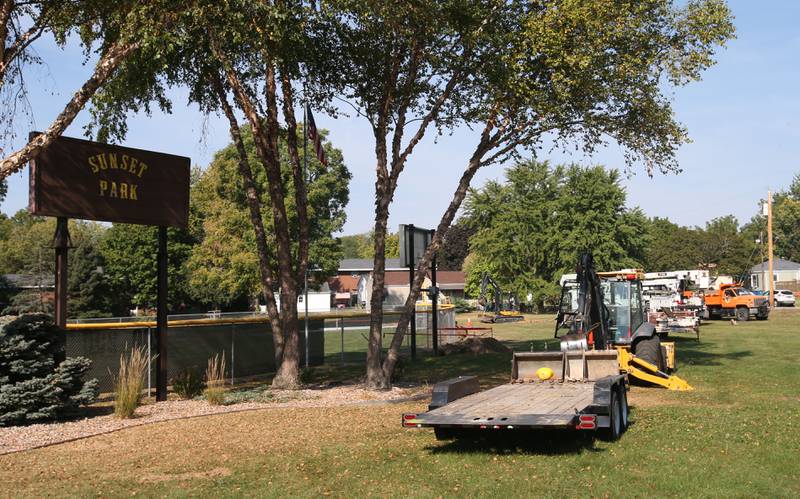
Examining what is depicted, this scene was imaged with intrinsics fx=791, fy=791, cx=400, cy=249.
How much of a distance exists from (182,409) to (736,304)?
3926 centimetres

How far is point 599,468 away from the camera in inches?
367

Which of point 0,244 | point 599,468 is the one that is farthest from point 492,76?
point 0,244

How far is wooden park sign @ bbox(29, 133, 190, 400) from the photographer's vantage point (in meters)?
14.5

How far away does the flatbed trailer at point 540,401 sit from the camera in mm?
9672

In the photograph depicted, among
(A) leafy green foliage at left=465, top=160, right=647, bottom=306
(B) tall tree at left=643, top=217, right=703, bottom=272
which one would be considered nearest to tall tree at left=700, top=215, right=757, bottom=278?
(B) tall tree at left=643, top=217, right=703, bottom=272

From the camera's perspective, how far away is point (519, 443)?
10.8 metres

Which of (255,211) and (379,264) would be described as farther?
(379,264)

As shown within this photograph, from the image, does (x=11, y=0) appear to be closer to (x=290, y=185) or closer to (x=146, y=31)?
(x=146, y=31)

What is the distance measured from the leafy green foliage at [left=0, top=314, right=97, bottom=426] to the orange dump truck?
40.5 meters

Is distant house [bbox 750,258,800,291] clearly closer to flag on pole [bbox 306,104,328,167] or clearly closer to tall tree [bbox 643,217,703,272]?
tall tree [bbox 643,217,703,272]

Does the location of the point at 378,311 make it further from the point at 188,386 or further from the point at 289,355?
the point at 188,386

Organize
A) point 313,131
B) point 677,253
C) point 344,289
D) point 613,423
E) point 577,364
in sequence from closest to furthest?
1. point 613,423
2. point 577,364
3. point 313,131
4. point 677,253
5. point 344,289

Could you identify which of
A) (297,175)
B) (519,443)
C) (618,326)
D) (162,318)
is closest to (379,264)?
(297,175)

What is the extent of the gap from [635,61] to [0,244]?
255 feet
